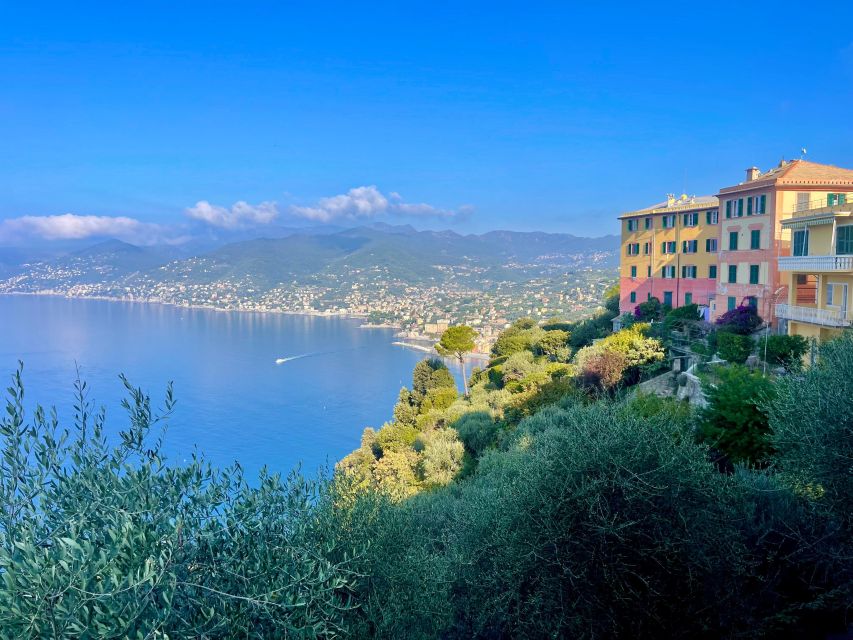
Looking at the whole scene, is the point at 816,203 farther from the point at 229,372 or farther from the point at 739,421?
the point at 229,372

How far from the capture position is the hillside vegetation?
17.8 ft

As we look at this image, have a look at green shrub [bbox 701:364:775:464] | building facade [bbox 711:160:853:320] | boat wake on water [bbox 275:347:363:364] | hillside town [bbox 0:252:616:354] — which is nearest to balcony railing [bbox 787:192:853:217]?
building facade [bbox 711:160:853:320]

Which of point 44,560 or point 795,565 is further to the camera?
point 795,565

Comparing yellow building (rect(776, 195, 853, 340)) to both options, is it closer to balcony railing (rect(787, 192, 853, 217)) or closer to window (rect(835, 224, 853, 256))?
window (rect(835, 224, 853, 256))

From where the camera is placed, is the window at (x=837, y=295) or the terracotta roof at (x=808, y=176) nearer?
the window at (x=837, y=295)

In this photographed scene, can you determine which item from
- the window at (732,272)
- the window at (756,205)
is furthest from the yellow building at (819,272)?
the window at (732,272)

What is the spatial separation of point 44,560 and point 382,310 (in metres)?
150

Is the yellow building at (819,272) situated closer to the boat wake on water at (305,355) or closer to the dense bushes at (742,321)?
the dense bushes at (742,321)

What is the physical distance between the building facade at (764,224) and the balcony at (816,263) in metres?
2.35

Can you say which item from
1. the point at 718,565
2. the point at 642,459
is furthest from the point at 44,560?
the point at 718,565

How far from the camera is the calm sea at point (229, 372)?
54500mm

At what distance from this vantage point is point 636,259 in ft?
126

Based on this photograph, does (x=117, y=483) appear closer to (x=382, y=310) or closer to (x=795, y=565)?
(x=795, y=565)

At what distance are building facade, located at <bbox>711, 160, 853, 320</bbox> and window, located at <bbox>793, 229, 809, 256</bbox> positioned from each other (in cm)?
137
